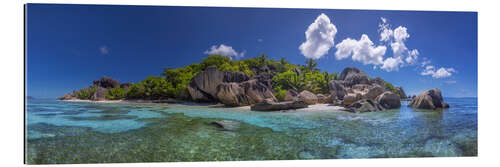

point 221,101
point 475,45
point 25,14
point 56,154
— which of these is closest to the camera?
point 56,154

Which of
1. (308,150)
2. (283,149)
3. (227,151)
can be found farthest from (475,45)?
(227,151)

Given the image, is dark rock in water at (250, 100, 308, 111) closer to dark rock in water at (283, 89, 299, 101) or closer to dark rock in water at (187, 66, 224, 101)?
dark rock in water at (283, 89, 299, 101)

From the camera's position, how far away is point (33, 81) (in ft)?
13.8

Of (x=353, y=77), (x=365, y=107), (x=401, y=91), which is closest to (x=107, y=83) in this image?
(x=353, y=77)

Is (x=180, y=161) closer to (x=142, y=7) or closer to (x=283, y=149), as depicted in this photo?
(x=283, y=149)

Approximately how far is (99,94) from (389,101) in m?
31.5

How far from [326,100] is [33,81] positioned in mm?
13211

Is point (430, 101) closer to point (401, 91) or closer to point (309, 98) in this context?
point (401, 91)

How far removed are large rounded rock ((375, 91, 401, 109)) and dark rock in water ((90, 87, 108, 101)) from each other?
30.2 metres

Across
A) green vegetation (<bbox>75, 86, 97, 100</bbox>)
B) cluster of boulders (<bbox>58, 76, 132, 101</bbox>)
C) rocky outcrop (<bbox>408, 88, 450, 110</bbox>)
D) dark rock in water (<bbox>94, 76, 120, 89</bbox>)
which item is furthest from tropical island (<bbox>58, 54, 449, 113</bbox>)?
dark rock in water (<bbox>94, 76, 120, 89</bbox>)

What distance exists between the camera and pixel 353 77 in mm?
12695

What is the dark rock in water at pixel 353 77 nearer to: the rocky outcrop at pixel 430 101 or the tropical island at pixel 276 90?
the tropical island at pixel 276 90

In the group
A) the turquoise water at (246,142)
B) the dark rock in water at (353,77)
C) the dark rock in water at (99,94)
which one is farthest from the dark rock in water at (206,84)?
the dark rock in water at (99,94)

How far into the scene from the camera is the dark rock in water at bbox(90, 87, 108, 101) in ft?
80.0
